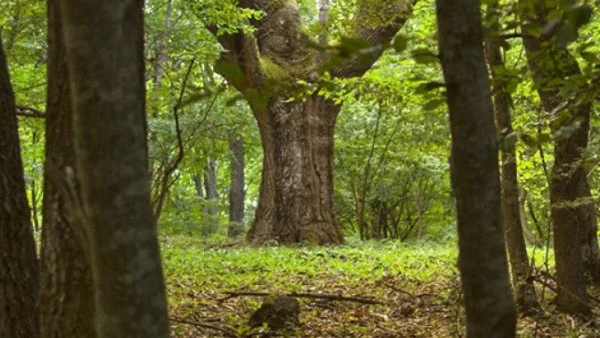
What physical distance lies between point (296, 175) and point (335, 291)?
6.05m

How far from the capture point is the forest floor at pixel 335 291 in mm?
6277

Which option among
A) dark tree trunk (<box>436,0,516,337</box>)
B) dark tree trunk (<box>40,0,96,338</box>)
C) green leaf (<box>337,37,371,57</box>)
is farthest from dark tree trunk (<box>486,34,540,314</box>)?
green leaf (<box>337,37,371,57</box>)

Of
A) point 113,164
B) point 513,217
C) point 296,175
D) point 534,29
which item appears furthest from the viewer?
point 296,175

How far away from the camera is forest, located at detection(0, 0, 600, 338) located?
142 centimetres

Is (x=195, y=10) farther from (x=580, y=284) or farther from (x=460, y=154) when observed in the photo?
(x=460, y=154)

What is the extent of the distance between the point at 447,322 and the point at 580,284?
121 centimetres

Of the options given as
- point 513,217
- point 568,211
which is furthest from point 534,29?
point 568,211

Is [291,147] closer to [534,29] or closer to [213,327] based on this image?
[213,327]

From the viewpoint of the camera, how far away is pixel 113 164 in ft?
4.53

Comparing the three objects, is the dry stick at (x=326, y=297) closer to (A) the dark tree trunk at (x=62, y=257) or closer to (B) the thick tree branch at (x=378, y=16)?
(B) the thick tree branch at (x=378, y=16)

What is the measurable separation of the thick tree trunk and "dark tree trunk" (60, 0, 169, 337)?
40.7ft

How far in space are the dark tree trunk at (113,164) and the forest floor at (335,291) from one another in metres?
3.85

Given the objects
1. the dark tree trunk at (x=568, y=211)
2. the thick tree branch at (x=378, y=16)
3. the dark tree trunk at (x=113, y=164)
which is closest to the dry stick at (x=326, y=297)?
the dark tree trunk at (x=568, y=211)

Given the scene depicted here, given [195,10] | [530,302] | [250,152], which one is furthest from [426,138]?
[530,302]
